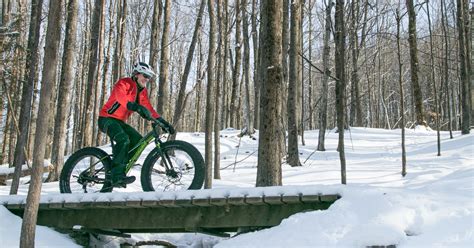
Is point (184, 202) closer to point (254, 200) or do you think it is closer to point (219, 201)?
point (219, 201)

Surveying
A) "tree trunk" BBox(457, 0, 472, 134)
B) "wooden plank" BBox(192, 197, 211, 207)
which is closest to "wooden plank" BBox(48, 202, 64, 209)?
"wooden plank" BBox(192, 197, 211, 207)

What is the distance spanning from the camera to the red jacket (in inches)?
242

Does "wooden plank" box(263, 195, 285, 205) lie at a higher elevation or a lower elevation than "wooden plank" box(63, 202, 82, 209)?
higher

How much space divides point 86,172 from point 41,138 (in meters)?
1.86

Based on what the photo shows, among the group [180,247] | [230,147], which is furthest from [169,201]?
[230,147]

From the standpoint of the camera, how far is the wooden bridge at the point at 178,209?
4996 millimetres

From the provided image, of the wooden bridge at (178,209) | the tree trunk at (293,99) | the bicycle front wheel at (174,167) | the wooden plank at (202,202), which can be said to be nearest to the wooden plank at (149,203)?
the wooden bridge at (178,209)

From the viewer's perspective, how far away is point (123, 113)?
6.28 meters

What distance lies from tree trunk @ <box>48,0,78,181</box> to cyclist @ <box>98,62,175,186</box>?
15.6 ft

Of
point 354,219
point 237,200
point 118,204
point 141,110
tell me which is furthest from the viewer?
point 141,110

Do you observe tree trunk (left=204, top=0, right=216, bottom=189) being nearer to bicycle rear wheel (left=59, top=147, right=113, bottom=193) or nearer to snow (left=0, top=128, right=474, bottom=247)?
snow (left=0, top=128, right=474, bottom=247)

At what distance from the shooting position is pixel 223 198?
16.9ft

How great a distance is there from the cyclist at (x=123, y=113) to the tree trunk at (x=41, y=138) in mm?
1352

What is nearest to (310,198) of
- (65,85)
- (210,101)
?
(210,101)
